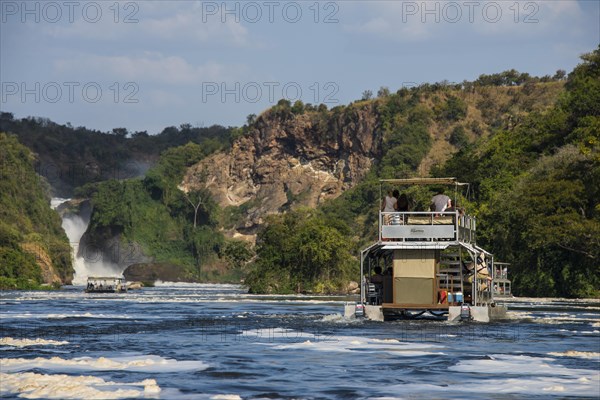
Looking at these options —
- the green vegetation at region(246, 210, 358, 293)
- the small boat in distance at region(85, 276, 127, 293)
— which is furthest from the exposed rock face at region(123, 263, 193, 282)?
the green vegetation at region(246, 210, 358, 293)

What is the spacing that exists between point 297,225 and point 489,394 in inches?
3673

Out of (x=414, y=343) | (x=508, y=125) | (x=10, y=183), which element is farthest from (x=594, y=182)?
(x=10, y=183)

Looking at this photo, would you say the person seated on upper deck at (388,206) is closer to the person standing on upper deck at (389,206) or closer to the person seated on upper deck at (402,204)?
the person standing on upper deck at (389,206)

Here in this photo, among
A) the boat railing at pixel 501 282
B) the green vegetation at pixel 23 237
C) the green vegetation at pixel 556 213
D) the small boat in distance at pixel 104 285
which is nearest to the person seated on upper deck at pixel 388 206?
the boat railing at pixel 501 282

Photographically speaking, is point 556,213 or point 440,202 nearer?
point 440,202

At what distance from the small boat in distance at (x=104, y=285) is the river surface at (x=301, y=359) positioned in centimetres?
6349

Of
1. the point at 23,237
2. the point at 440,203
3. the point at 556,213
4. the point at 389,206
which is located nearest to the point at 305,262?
the point at 556,213

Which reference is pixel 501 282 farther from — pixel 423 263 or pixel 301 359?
pixel 301 359

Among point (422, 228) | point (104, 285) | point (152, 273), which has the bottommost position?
point (104, 285)

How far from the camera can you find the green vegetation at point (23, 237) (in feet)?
453

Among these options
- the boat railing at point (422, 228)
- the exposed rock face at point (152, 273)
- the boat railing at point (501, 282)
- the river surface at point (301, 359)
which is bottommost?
the river surface at point (301, 359)

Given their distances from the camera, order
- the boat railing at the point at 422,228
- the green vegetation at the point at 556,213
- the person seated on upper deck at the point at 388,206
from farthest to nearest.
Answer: the green vegetation at the point at 556,213
the person seated on upper deck at the point at 388,206
the boat railing at the point at 422,228

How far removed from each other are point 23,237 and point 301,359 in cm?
13465

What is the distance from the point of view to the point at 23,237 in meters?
159
